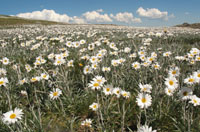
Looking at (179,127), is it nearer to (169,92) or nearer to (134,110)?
(169,92)

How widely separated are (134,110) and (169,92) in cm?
78

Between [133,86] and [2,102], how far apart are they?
281cm

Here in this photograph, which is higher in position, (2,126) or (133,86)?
(133,86)

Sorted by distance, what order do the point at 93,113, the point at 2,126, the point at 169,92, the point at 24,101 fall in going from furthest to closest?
the point at 24,101
the point at 93,113
the point at 2,126
the point at 169,92

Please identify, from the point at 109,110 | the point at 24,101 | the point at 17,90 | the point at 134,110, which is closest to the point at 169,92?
the point at 134,110

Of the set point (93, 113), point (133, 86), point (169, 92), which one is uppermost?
point (169, 92)

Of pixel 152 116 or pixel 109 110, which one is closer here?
pixel 152 116

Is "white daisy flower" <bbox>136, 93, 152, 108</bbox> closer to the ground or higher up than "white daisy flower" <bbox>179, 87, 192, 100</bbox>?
closer to the ground

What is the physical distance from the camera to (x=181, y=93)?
1813mm

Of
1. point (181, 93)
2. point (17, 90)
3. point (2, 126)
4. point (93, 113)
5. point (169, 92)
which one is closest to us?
point (181, 93)

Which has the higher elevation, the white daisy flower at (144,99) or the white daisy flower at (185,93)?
the white daisy flower at (185,93)

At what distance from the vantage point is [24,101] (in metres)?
3.25

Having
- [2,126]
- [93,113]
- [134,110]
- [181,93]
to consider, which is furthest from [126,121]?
[2,126]

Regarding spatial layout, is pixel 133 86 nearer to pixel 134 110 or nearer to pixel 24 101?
pixel 134 110
